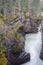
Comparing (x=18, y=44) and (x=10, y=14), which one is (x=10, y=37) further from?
(x=10, y=14)

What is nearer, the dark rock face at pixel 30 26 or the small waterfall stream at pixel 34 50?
the small waterfall stream at pixel 34 50

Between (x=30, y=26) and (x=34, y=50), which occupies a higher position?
(x=30, y=26)

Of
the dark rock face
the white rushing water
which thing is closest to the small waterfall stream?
the white rushing water

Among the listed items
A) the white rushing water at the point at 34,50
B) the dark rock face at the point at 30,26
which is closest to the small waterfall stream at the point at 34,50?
the white rushing water at the point at 34,50

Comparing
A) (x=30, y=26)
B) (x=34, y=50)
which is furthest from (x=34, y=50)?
(x=30, y=26)

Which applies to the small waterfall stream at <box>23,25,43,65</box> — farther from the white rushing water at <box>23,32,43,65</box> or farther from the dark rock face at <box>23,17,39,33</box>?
the dark rock face at <box>23,17,39,33</box>

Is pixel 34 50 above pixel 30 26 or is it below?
below

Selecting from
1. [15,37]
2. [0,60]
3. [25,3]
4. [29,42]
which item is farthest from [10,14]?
[0,60]

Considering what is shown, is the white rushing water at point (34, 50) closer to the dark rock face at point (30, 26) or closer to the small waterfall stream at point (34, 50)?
the small waterfall stream at point (34, 50)

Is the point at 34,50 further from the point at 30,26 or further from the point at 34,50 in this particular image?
the point at 30,26

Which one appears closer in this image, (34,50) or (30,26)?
(34,50)

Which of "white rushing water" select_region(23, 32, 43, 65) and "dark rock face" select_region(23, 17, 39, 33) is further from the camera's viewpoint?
"dark rock face" select_region(23, 17, 39, 33)
